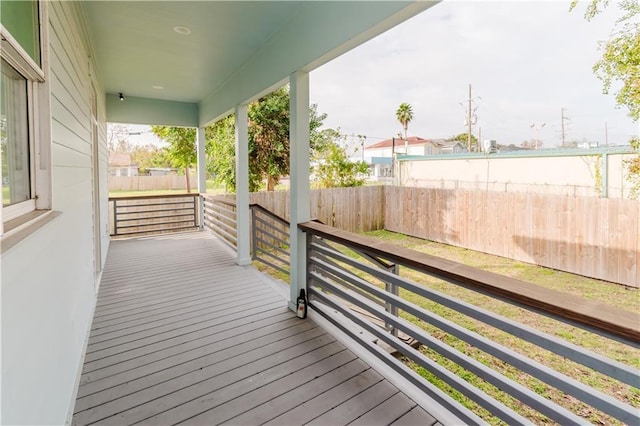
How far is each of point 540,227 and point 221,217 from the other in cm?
566

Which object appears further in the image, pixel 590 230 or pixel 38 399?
pixel 590 230

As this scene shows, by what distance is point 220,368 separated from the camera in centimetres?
225

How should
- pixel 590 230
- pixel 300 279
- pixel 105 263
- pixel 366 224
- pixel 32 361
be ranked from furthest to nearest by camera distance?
pixel 366 224 < pixel 590 230 < pixel 105 263 < pixel 300 279 < pixel 32 361

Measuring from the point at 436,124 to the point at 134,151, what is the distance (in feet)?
76.6

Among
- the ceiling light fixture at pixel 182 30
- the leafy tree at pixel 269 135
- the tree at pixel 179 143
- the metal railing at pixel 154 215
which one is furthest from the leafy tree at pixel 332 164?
the ceiling light fixture at pixel 182 30

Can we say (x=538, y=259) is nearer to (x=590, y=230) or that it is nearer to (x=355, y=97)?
(x=590, y=230)

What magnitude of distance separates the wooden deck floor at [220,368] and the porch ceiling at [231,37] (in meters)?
2.20

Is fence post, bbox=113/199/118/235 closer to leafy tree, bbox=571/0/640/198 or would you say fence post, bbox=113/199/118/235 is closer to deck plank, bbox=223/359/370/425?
deck plank, bbox=223/359/370/425

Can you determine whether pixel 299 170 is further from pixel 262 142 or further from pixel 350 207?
pixel 262 142

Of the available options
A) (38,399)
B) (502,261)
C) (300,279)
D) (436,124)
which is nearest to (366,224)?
(502,261)

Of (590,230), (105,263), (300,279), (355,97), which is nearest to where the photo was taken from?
(300,279)

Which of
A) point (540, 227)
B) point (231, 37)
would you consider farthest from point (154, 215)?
point (540, 227)

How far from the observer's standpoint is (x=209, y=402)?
6.29ft

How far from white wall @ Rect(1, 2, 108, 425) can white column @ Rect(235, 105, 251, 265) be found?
2.05 m
